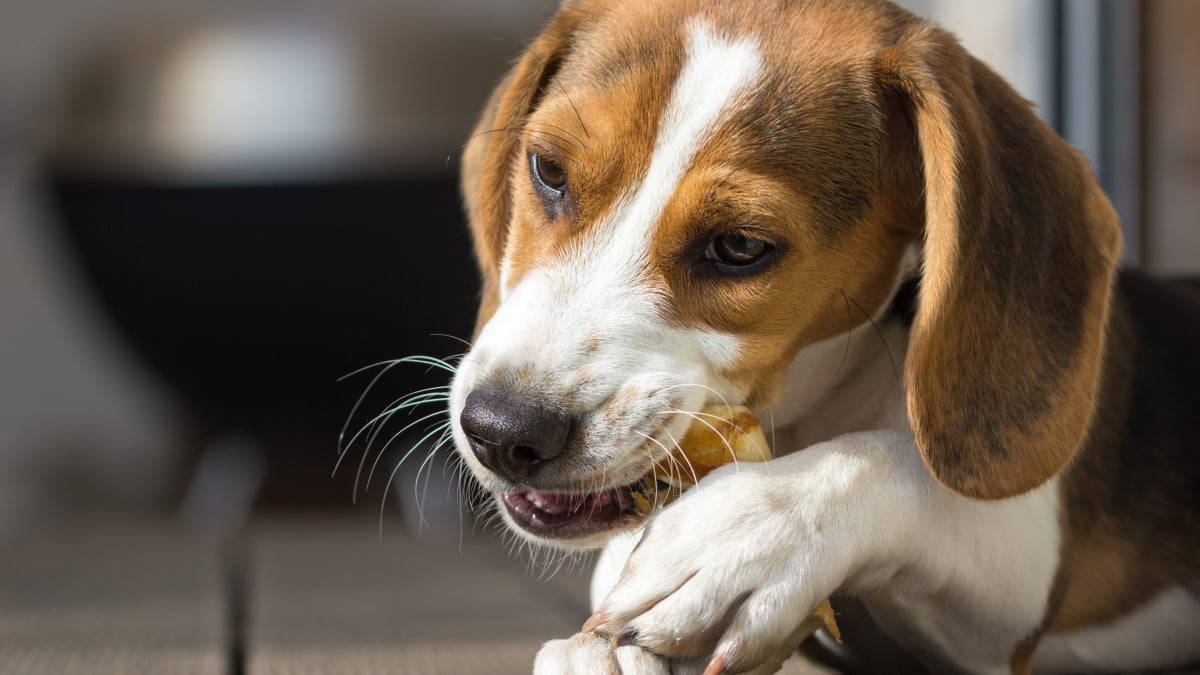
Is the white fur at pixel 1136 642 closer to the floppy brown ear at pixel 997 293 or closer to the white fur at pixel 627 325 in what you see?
the floppy brown ear at pixel 997 293

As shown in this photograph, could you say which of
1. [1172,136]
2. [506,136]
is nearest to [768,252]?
[506,136]

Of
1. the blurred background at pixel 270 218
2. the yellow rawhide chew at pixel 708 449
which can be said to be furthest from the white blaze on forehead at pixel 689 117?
the blurred background at pixel 270 218

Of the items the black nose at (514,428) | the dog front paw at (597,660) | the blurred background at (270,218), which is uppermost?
the black nose at (514,428)

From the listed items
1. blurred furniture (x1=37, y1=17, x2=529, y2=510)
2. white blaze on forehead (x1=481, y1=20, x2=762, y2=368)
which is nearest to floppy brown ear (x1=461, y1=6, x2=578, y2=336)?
white blaze on forehead (x1=481, y1=20, x2=762, y2=368)

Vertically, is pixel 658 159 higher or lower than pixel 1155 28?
higher

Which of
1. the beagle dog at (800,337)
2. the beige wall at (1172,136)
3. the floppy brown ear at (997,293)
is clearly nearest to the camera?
the beagle dog at (800,337)

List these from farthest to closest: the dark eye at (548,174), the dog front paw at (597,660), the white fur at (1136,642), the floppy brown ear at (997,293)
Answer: the white fur at (1136,642) → the dark eye at (548,174) → the floppy brown ear at (997,293) → the dog front paw at (597,660)

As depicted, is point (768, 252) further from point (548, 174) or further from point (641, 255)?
point (548, 174)

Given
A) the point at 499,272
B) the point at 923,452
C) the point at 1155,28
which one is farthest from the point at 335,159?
the point at 923,452

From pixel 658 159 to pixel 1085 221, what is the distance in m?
0.52

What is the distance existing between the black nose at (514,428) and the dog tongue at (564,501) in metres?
0.10

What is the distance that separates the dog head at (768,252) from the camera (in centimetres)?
155

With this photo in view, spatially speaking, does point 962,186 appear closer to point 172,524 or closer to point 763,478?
point 763,478

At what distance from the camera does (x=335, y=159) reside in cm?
491
